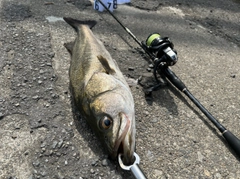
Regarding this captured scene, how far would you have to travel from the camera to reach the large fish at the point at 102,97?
1.99m

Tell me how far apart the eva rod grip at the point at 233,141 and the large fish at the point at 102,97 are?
0.99 meters

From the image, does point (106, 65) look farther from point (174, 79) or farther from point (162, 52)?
point (174, 79)

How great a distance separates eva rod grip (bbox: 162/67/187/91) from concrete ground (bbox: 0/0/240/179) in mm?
177

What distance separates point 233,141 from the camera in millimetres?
2406

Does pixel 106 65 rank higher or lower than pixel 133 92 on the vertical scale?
higher

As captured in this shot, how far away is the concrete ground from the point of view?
2.25 m

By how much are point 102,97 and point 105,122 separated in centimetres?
30

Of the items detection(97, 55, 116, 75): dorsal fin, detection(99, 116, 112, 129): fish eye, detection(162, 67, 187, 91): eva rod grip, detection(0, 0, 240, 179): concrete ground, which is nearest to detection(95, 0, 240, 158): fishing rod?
Answer: detection(162, 67, 187, 91): eva rod grip

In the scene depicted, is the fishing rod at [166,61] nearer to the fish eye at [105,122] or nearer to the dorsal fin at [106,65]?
the dorsal fin at [106,65]

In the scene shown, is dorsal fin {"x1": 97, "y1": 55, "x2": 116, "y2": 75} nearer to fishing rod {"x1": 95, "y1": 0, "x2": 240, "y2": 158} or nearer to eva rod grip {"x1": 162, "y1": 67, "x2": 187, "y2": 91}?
fishing rod {"x1": 95, "y1": 0, "x2": 240, "y2": 158}

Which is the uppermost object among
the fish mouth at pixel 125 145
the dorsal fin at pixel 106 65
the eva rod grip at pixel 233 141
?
the dorsal fin at pixel 106 65

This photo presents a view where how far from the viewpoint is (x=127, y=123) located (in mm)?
2035

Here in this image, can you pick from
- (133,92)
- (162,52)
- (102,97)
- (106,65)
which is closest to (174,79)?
(162,52)

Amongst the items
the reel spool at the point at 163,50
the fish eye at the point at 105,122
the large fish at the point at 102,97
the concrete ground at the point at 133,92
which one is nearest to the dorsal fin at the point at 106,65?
the large fish at the point at 102,97
